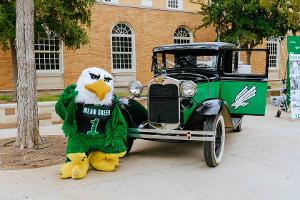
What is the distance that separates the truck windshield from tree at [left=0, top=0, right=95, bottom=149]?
8.36ft

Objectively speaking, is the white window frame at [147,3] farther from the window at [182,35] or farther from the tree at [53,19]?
the tree at [53,19]

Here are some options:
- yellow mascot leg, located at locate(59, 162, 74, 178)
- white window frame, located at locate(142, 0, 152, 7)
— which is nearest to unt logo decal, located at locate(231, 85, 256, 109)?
yellow mascot leg, located at locate(59, 162, 74, 178)

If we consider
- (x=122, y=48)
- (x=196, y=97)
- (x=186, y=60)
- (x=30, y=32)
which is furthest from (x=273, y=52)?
(x=30, y=32)

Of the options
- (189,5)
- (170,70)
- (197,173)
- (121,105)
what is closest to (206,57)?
(170,70)

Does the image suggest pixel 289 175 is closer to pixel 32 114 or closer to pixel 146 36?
pixel 32 114

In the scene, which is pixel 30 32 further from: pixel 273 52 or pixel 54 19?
pixel 273 52

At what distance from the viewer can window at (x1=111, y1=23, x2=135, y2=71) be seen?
21.2m

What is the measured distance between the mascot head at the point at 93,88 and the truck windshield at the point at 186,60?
242 cm

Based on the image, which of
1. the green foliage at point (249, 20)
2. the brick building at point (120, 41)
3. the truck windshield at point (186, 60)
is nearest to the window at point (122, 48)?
the brick building at point (120, 41)

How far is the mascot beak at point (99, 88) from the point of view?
525 cm

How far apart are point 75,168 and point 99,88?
3.76 feet

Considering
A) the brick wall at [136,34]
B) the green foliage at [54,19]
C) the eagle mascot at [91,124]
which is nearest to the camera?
the eagle mascot at [91,124]

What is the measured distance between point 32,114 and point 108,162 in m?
1.85

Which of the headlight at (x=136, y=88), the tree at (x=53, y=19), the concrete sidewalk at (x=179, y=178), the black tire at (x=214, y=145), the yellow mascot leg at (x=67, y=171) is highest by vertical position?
the tree at (x=53, y=19)
